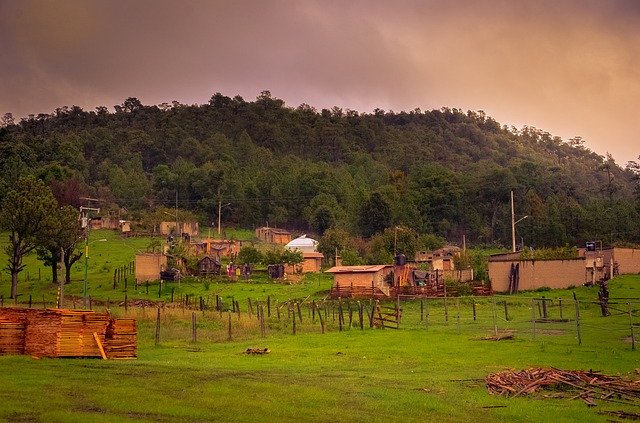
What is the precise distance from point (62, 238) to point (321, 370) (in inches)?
2095

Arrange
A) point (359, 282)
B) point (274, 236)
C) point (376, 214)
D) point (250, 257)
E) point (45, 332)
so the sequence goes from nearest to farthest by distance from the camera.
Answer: point (45, 332) < point (359, 282) < point (250, 257) < point (274, 236) < point (376, 214)

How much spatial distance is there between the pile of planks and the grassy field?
22.2 inches

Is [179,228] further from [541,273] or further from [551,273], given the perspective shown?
[551,273]

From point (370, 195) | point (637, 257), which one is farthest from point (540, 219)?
point (637, 257)

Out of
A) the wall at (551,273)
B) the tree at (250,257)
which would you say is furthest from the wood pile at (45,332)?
the tree at (250,257)

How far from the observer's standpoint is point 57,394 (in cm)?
2211

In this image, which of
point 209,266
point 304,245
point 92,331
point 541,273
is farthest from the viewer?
point 304,245

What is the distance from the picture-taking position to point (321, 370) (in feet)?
108

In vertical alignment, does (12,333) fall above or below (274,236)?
below

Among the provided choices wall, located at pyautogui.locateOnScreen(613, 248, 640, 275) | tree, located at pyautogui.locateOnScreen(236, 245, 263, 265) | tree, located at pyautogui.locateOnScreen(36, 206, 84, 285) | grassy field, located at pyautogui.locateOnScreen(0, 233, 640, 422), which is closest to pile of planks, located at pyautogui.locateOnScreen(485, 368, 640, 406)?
grassy field, located at pyautogui.locateOnScreen(0, 233, 640, 422)

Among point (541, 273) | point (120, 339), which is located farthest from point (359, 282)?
point (120, 339)

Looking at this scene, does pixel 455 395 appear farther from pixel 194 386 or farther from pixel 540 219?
pixel 540 219

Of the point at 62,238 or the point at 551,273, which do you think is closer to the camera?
the point at 551,273

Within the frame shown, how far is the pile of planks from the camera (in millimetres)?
26172
